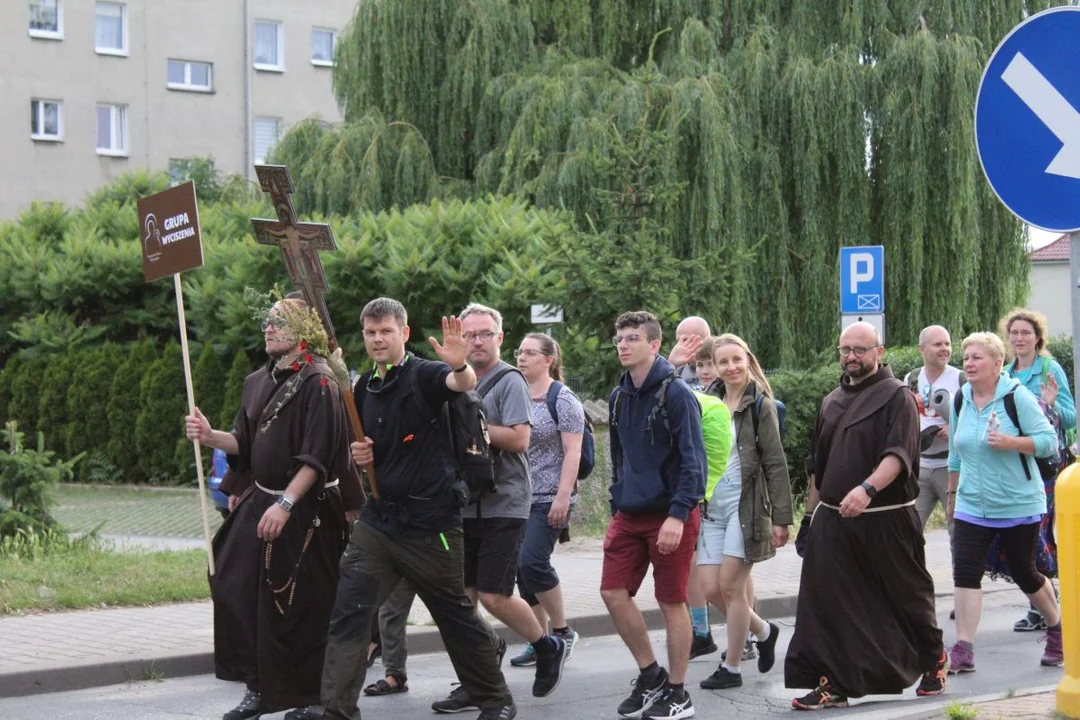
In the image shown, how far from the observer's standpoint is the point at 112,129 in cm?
4622

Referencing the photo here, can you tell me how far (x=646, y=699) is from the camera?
289 inches

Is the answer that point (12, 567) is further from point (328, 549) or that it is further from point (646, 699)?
point (646, 699)

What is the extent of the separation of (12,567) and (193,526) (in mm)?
7132

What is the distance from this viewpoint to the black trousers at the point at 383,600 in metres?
6.47

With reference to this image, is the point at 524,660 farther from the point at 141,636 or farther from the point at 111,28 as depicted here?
the point at 111,28

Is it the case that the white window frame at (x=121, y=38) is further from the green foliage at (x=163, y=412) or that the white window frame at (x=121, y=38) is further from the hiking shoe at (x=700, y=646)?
the hiking shoe at (x=700, y=646)

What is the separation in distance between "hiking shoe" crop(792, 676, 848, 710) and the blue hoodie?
110 cm

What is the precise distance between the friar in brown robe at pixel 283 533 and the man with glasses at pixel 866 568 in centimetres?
226

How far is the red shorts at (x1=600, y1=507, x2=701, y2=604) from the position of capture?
Answer: 732 cm

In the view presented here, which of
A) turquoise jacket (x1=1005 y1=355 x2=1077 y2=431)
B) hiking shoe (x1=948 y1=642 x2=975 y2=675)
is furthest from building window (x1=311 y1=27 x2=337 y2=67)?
hiking shoe (x1=948 y1=642 x2=975 y2=675)

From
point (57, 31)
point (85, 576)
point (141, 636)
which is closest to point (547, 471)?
point (141, 636)

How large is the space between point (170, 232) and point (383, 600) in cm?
312

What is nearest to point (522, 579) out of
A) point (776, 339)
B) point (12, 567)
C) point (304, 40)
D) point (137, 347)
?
point (12, 567)

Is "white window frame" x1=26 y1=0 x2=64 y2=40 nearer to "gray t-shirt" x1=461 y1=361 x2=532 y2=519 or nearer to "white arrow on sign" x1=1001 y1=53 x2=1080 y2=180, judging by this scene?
"gray t-shirt" x1=461 y1=361 x2=532 y2=519
